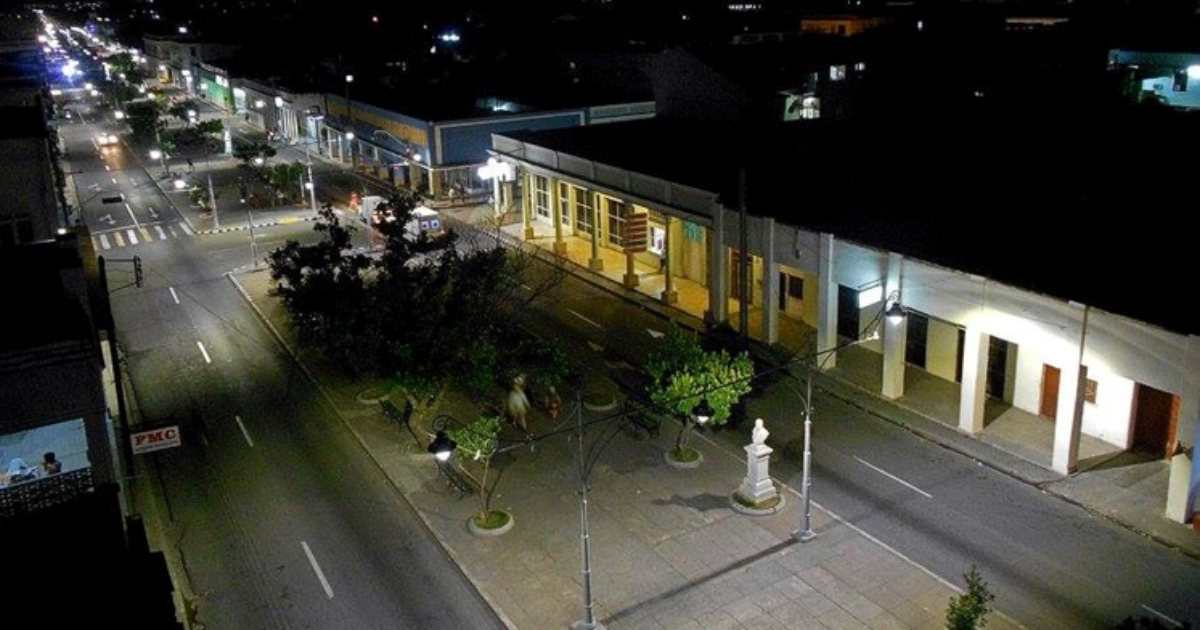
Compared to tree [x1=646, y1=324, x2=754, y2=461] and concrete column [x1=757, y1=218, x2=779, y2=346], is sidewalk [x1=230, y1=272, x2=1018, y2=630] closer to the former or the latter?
tree [x1=646, y1=324, x2=754, y2=461]

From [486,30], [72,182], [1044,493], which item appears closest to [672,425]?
[1044,493]

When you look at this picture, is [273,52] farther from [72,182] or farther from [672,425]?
[672,425]

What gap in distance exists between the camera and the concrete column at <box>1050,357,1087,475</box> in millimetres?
24734

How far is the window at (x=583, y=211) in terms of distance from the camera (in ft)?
168

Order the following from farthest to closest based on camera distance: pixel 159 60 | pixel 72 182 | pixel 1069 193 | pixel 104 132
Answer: pixel 159 60
pixel 104 132
pixel 72 182
pixel 1069 193

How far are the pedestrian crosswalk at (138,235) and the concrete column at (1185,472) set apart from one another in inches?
2013

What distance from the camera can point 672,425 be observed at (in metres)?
29.5

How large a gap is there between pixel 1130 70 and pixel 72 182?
72609mm

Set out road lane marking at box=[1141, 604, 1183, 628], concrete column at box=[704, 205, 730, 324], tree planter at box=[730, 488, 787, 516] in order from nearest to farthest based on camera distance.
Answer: road lane marking at box=[1141, 604, 1183, 628] → tree planter at box=[730, 488, 787, 516] → concrete column at box=[704, 205, 730, 324]

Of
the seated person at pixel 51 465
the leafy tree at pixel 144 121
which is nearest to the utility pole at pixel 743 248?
the seated person at pixel 51 465

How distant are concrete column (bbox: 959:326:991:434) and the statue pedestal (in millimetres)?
6994

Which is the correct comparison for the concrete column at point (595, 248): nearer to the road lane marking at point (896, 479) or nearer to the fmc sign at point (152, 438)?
the road lane marking at point (896, 479)

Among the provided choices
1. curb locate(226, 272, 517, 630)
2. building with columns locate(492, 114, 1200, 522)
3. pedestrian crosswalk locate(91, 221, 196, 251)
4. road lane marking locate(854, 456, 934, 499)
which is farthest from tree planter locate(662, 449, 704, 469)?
pedestrian crosswalk locate(91, 221, 196, 251)

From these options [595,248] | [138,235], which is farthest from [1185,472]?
[138,235]
